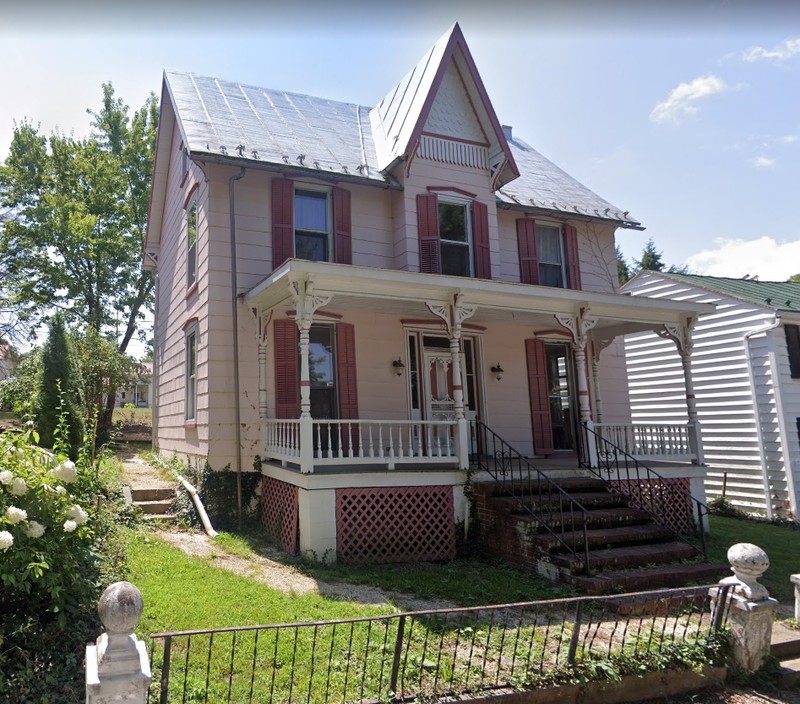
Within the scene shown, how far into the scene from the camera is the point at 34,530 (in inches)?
170

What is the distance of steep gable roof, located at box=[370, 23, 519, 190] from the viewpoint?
11578 millimetres

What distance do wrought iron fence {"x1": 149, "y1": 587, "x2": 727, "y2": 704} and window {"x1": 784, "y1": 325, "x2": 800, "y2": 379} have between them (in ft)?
36.3

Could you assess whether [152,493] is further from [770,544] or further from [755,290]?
[755,290]

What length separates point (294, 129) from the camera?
12.5 meters

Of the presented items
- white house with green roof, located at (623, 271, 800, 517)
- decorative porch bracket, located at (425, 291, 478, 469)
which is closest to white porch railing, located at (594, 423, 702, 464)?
white house with green roof, located at (623, 271, 800, 517)

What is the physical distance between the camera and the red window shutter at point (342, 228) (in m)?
11.3

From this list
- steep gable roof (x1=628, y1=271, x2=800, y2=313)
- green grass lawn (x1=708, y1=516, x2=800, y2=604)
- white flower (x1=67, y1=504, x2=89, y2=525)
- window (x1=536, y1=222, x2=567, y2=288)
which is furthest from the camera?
steep gable roof (x1=628, y1=271, x2=800, y2=313)

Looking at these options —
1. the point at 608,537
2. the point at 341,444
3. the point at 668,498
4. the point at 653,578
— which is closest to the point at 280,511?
the point at 341,444

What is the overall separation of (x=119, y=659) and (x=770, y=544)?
37.9 feet

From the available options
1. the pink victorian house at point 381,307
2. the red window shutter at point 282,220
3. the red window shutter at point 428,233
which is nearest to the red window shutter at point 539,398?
the pink victorian house at point 381,307

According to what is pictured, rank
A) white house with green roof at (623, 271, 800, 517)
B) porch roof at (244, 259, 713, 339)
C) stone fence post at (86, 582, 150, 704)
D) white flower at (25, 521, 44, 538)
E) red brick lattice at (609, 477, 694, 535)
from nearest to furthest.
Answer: stone fence post at (86, 582, 150, 704)
white flower at (25, 521, 44, 538)
porch roof at (244, 259, 713, 339)
red brick lattice at (609, 477, 694, 535)
white house with green roof at (623, 271, 800, 517)

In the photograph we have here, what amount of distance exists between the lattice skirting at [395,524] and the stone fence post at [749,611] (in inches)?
164

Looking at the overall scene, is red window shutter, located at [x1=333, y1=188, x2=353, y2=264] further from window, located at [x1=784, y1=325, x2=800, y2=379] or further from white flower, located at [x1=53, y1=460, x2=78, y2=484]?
window, located at [x1=784, y1=325, x2=800, y2=379]

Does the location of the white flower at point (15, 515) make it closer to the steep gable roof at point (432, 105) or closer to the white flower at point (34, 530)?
the white flower at point (34, 530)
